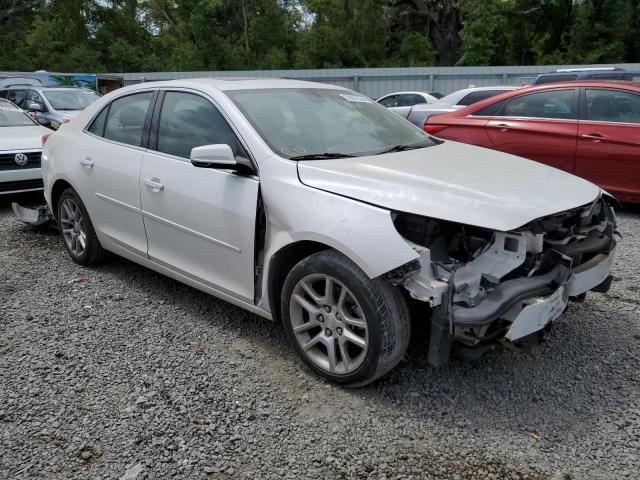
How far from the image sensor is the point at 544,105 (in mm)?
6625

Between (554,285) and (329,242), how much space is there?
1.13m

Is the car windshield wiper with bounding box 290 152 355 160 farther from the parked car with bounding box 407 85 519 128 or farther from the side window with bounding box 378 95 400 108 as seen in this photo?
the side window with bounding box 378 95 400 108

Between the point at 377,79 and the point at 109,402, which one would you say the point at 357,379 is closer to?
the point at 109,402

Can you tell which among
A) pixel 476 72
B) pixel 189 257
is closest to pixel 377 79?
pixel 476 72

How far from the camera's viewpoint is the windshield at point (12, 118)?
8.26 metres

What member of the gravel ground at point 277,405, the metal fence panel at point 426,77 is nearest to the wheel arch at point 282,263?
the gravel ground at point 277,405

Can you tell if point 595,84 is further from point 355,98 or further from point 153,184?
point 153,184

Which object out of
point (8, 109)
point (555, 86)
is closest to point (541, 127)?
point (555, 86)

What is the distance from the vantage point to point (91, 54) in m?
34.1

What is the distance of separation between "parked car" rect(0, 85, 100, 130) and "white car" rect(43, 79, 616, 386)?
9.31 m

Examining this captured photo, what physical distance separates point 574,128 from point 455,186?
13.8 ft

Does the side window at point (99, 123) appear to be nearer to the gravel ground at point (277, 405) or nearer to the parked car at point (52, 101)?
the gravel ground at point (277, 405)

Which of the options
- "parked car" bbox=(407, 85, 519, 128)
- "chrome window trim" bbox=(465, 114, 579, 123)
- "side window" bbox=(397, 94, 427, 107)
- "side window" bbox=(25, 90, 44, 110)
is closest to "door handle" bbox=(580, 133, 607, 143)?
"chrome window trim" bbox=(465, 114, 579, 123)

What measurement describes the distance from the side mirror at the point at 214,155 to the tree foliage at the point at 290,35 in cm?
3078
